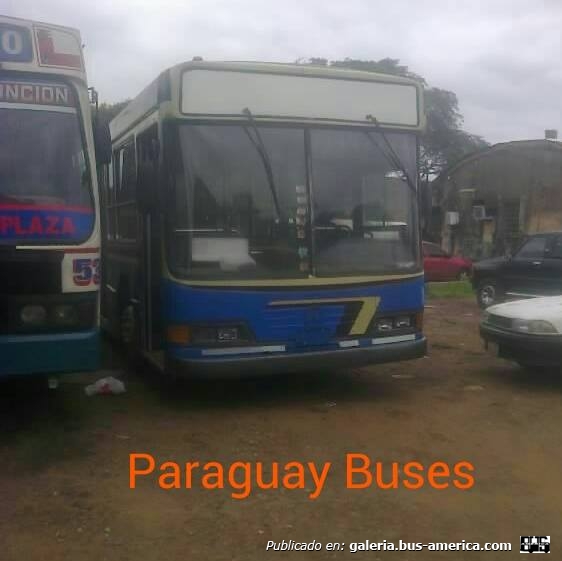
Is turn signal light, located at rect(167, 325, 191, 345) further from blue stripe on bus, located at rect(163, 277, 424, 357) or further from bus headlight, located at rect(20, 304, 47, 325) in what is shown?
bus headlight, located at rect(20, 304, 47, 325)

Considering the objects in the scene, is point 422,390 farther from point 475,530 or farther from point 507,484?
point 475,530

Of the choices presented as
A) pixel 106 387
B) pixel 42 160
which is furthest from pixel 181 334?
pixel 42 160

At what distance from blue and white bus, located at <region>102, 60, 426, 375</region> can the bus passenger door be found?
0.06 ft

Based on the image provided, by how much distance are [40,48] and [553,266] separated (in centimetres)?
1080

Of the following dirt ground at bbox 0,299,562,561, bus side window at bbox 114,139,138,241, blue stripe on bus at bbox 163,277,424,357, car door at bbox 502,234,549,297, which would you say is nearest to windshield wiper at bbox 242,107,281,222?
blue stripe on bus at bbox 163,277,424,357

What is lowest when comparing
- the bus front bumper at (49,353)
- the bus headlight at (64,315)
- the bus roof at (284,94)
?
the bus front bumper at (49,353)

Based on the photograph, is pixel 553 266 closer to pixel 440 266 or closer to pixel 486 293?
pixel 486 293

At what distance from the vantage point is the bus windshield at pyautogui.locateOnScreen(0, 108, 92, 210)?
613 centimetres

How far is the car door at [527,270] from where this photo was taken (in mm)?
14836

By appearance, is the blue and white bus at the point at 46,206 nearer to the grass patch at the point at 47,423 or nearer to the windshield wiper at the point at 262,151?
the grass patch at the point at 47,423

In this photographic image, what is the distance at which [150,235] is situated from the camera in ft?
25.8

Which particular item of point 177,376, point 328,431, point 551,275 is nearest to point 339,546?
point 328,431

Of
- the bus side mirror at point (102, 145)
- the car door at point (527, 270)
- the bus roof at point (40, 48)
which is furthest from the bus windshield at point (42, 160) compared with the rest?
the car door at point (527, 270)

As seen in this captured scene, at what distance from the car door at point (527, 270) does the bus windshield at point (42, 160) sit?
1053 cm
